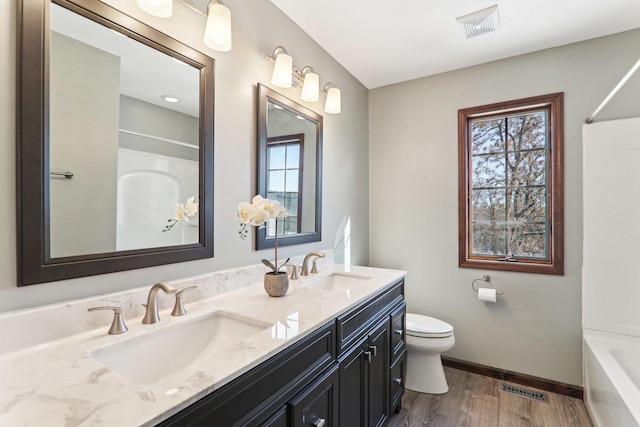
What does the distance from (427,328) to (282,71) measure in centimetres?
192

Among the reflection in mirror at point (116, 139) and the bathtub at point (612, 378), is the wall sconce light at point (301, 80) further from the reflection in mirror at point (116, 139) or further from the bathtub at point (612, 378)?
the bathtub at point (612, 378)

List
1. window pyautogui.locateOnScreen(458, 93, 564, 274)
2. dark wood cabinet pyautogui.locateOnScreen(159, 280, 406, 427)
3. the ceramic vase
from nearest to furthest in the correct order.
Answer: dark wood cabinet pyautogui.locateOnScreen(159, 280, 406, 427), the ceramic vase, window pyautogui.locateOnScreen(458, 93, 564, 274)

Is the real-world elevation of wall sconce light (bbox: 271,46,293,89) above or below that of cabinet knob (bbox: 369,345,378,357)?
above

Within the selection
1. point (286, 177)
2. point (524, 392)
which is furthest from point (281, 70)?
point (524, 392)

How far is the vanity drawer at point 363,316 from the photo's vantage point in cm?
128

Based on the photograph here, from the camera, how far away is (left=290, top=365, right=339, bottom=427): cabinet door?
99cm

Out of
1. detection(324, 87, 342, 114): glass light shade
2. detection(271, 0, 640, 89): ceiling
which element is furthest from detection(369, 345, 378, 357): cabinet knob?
detection(271, 0, 640, 89): ceiling

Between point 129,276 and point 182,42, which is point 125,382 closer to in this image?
point 129,276

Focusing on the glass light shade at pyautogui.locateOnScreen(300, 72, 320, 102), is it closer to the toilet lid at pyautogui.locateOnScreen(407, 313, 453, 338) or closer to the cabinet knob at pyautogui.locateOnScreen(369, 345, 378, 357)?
the cabinet knob at pyautogui.locateOnScreen(369, 345, 378, 357)

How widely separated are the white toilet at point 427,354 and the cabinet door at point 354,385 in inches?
32.7

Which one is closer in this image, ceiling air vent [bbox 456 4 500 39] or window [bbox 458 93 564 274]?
ceiling air vent [bbox 456 4 500 39]

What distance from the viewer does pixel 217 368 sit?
768 millimetres

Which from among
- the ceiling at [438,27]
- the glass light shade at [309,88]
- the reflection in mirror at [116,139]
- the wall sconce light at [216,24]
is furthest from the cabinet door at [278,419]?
the ceiling at [438,27]

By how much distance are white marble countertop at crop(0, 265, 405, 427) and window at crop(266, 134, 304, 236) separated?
0.74m
